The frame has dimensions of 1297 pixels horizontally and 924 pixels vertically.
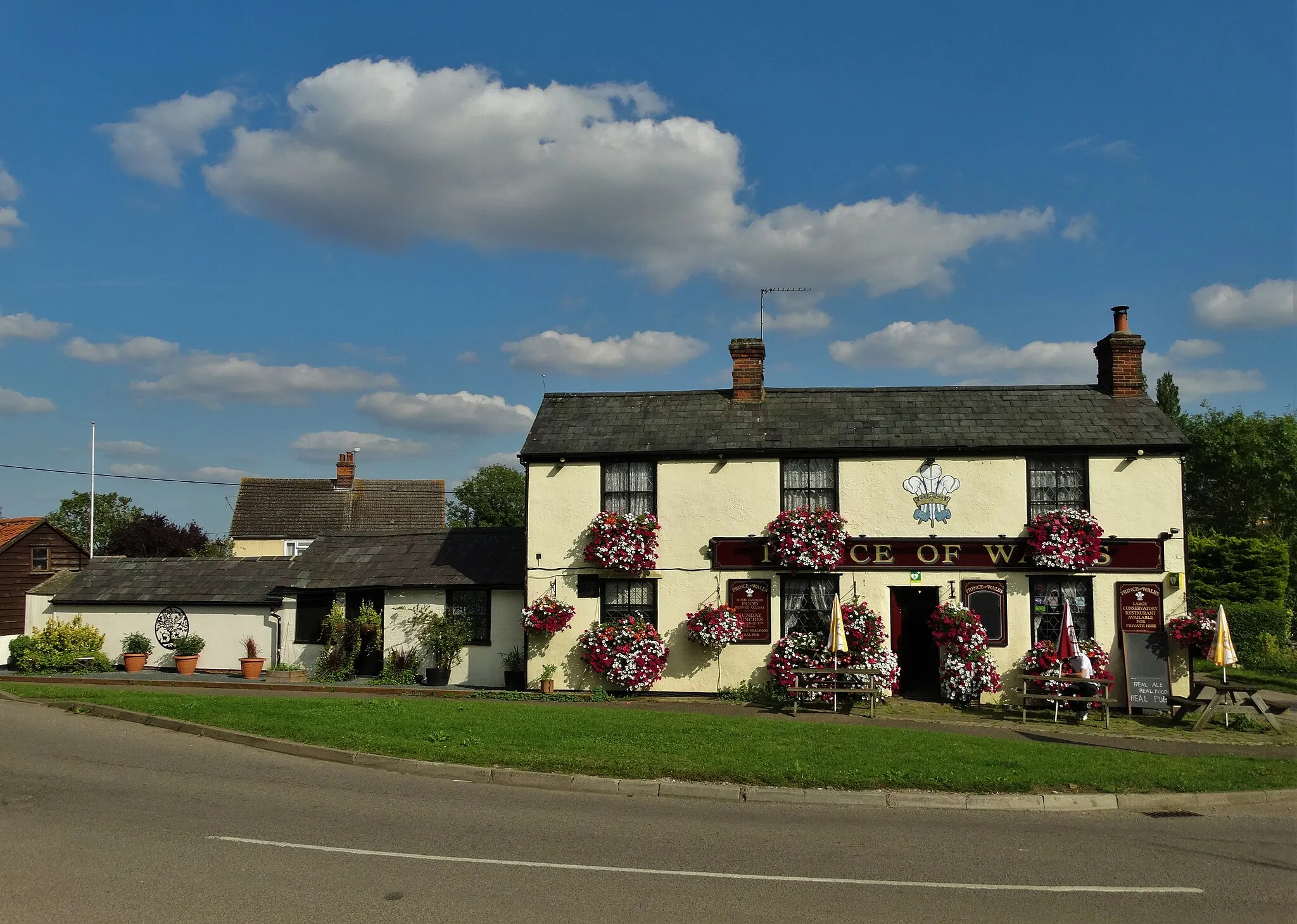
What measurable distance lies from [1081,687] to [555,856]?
13338 mm

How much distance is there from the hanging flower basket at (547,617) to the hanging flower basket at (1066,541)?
31.8 feet

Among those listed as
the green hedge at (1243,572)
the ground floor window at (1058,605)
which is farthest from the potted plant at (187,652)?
the green hedge at (1243,572)

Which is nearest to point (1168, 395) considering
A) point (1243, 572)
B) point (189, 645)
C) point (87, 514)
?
point (1243, 572)

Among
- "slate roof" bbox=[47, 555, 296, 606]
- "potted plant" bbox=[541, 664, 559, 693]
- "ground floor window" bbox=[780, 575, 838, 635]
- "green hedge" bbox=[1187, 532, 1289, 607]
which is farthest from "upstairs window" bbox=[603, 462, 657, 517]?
"green hedge" bbox=[1187, 532, 1289, 607]

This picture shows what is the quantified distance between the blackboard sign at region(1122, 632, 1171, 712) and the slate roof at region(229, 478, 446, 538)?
1420 inches

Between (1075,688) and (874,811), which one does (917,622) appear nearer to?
(1075,688)

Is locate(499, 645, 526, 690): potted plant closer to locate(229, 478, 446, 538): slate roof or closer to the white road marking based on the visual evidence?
the white road marking

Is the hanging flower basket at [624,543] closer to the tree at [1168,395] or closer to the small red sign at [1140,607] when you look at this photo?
the small red sign at [1140,607]

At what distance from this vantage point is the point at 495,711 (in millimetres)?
16094

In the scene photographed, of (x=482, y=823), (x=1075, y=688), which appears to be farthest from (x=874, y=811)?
(x=1075, y=688)

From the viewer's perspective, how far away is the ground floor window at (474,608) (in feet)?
72.2

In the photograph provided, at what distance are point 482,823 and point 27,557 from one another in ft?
91.8

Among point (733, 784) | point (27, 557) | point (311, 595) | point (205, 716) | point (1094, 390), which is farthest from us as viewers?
point (27, 557)

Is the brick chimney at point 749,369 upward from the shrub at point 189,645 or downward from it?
upward
